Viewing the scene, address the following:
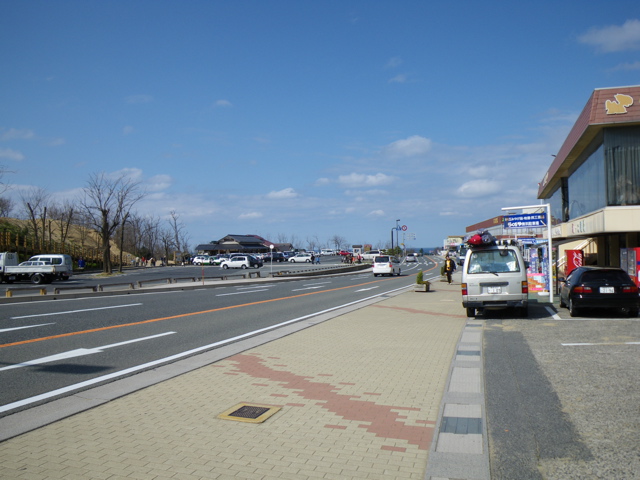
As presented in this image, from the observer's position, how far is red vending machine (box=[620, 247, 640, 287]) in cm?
1840

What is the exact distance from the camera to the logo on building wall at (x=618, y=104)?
20.3m

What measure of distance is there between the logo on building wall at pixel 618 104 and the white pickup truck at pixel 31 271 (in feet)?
114

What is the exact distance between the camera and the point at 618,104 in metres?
20.5

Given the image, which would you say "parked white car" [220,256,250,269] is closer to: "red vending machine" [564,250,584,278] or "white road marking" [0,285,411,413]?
"red vending machine" [564,250,584,278]

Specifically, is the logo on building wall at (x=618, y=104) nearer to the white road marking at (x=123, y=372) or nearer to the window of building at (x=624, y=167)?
the window of building at (x=624, y=167)

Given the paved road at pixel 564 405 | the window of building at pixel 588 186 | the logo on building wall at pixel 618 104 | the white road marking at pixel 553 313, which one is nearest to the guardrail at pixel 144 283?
the white road marking at pixel 553 313

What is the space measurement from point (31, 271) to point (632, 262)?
118 ft

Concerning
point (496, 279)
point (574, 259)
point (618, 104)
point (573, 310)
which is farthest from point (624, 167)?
point (496, 279)

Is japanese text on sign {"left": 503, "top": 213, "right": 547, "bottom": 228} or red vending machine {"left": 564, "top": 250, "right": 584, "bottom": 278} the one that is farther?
red vending machine {"left": 564, "top": 250, "right": 584, "bottom": 278}

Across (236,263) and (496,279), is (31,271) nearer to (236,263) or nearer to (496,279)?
(236,263)

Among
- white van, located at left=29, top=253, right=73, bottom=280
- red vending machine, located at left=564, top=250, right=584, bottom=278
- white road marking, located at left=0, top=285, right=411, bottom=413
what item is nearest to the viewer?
white road marking, located at left=0, top=285, right=411, bottom=413

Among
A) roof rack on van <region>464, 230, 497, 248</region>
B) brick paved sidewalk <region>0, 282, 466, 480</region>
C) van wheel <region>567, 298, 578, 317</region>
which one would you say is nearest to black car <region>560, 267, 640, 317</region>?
van wheel <region>567, 298, 578, 317</region>

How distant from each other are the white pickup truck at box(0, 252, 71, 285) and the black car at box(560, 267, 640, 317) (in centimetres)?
3357

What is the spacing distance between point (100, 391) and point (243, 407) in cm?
223
